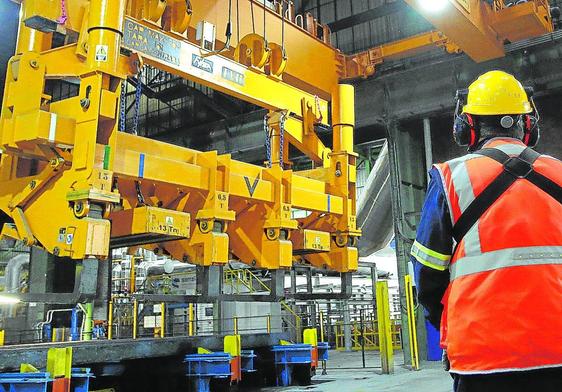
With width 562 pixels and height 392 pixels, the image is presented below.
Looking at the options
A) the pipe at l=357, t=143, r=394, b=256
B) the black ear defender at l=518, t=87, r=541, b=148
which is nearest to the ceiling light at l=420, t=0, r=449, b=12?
the pipe at l=357, t=143, r=394, b=256

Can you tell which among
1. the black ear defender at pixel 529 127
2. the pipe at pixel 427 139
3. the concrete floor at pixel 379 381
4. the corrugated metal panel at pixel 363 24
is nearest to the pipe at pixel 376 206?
the pipe at pixel 427 139

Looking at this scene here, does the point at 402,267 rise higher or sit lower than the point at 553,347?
higher

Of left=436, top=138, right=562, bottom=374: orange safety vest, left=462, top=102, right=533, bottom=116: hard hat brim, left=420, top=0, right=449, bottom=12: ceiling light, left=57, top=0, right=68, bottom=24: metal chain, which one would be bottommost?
Answer: left=436, top=138, right=562, bottom=374: orange safety vest

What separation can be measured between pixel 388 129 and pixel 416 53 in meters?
1.42

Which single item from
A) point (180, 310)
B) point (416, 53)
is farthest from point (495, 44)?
point (180, 310)

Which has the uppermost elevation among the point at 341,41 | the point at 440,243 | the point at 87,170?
the point at 341,41

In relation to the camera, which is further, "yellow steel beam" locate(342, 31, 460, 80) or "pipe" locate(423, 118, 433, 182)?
"pipe" locate(423, 118, 433, 182)

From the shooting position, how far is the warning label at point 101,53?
4.38 m

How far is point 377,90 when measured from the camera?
10727 mm

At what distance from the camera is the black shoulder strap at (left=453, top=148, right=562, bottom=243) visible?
1604 millimetres

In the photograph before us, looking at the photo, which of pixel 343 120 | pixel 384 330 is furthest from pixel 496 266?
pixel 384 330

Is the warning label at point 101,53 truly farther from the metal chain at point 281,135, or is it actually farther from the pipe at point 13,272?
the pipe at point 13,272

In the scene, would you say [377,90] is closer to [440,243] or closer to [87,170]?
[87,170]

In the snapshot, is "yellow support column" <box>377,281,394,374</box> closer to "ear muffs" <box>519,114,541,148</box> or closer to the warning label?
the warning label
